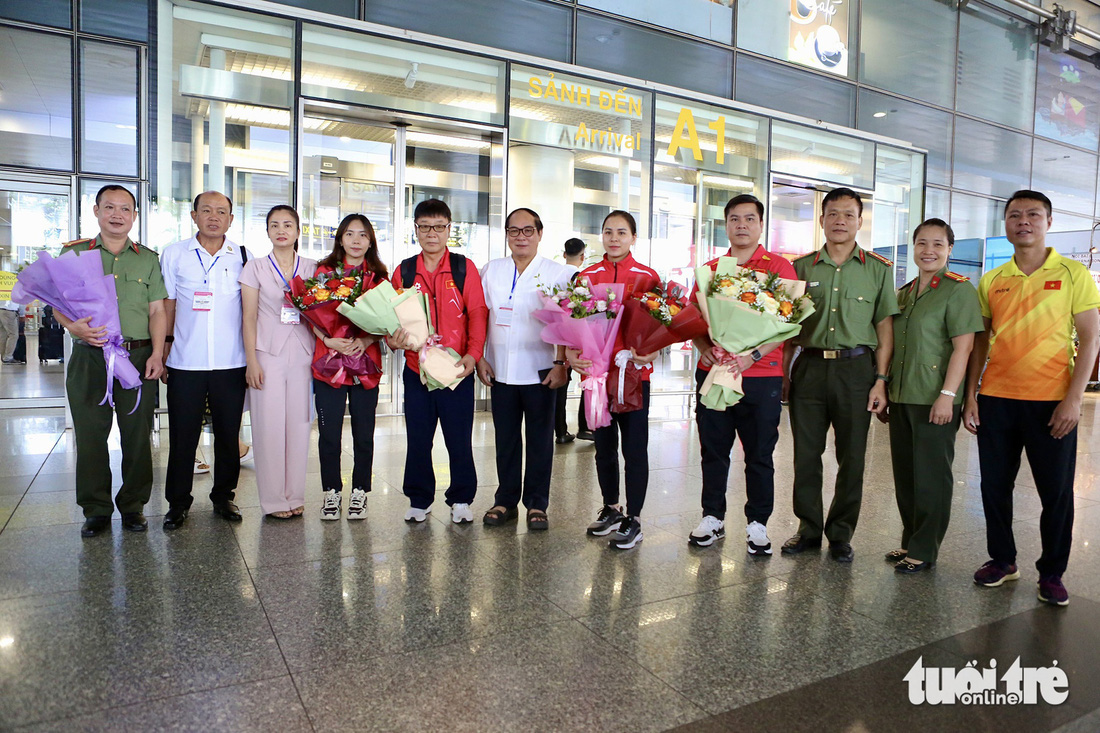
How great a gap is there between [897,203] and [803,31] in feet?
9.61

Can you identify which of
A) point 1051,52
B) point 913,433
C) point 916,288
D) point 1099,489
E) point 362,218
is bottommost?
point 1099,489

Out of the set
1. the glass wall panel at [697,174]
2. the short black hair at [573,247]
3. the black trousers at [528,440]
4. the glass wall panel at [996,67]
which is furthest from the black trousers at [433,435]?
the glass wall panel at [996,67]

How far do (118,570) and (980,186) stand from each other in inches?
564

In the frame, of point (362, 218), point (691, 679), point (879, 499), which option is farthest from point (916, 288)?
point (362, 218)

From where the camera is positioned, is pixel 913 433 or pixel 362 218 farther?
pixel 362 218

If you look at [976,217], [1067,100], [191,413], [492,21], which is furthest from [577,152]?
[1067,100]

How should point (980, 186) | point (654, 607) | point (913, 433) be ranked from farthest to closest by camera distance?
point (980, 186), point (913, 433), point (654, 607)

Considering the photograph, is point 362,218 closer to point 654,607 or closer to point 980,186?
point 654,607

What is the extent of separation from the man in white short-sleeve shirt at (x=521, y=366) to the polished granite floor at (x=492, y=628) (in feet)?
0.81

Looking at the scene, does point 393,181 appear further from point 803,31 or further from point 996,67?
point 996,67

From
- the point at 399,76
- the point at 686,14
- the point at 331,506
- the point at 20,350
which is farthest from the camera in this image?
the point at 686,14

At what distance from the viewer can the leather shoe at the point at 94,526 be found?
359 centimetres

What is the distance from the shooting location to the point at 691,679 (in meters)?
2.34

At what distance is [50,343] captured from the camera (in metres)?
9.70
